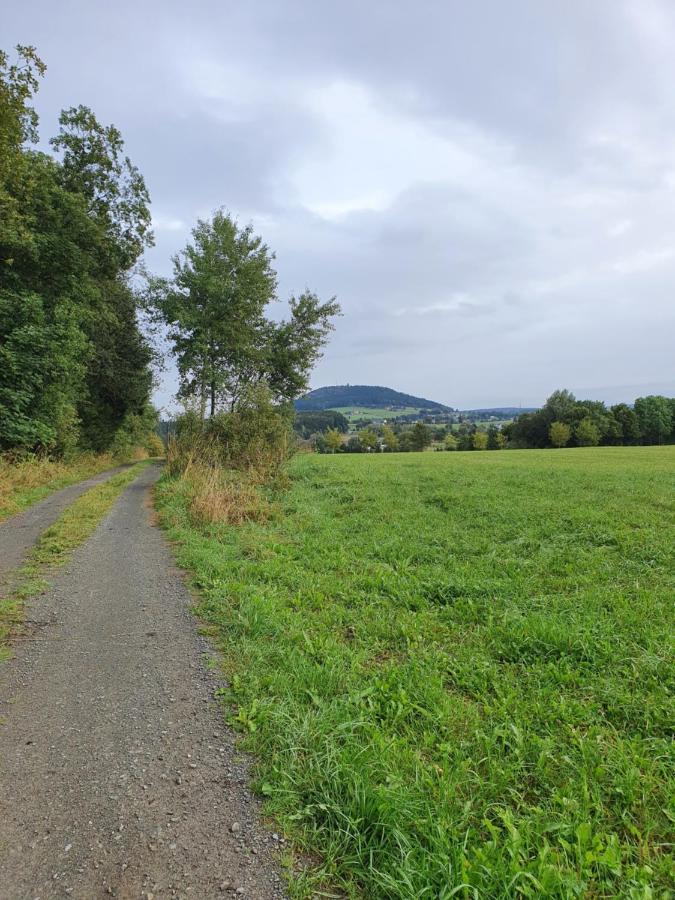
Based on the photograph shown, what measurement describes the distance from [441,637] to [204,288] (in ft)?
59.2

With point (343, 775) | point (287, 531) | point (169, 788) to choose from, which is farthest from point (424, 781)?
point (287, 531)

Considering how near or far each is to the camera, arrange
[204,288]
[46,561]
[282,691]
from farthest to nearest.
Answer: [204,288]
[46,561]
[282,691]

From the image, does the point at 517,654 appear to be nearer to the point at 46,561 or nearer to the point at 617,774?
the point at 617,774

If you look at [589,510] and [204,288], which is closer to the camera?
[589,510]

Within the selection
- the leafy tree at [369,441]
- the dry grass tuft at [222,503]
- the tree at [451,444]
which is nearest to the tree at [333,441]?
the leafy tree at [369,441]

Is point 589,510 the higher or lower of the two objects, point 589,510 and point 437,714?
the higher

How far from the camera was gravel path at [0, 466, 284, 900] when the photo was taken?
1.83m

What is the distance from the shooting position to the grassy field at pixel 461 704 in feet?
6.31

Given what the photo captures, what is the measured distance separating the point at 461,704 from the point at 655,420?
2879 inches

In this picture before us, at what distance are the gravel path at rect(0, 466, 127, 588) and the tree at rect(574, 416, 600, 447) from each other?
209 feet

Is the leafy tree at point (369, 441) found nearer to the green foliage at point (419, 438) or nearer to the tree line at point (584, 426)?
the green foliage at point (419, 438)

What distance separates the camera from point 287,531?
8141mm

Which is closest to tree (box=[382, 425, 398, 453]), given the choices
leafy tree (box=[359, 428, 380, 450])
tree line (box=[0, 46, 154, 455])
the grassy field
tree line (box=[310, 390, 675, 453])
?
leafy tree (box=[359, 428, 380, 450])

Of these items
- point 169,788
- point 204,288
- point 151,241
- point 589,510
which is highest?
point 151,241
